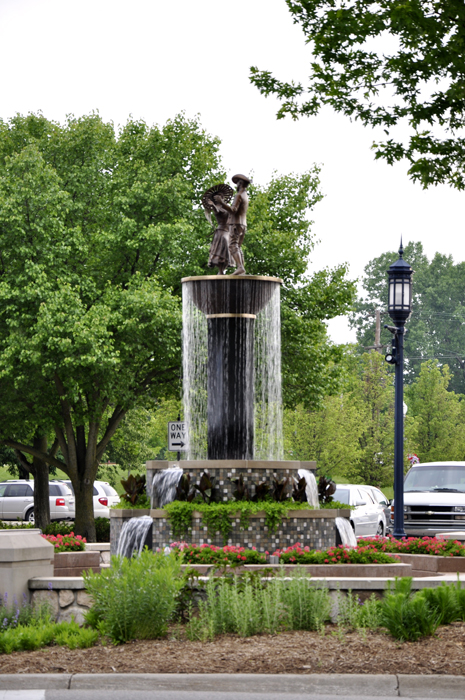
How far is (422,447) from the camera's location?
48750 mm

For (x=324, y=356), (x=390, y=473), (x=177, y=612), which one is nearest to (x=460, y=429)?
(x=390, y=473)

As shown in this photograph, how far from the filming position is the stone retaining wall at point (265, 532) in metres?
12.5

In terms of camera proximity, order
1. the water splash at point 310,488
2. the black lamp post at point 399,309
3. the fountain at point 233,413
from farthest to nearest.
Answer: the black lamp post at point 399,309 → the water splash at point 310,488 → the fountain at point 233,413

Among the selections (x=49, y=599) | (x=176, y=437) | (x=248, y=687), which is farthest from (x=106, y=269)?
(x=248, y=687)

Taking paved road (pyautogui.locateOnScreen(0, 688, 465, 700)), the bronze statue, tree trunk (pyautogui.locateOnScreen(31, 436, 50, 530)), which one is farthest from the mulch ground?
tree trunk (pyautogui.locateOnScreen(31, 436, 50, 530))

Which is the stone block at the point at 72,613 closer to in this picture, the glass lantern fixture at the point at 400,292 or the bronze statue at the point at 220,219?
the bronze statue at the point at 220,219

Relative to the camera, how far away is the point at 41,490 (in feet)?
100

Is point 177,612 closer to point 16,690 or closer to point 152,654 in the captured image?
point 152,654

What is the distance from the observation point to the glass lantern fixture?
18344 mm

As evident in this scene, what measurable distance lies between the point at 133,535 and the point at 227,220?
513 cm

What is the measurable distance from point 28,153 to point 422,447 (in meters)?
29.2

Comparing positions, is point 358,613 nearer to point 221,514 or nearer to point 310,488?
point 221,514

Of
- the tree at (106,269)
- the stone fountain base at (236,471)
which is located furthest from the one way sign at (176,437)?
the stone fountain base at (236,471)

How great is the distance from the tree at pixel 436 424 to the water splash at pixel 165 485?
1340 inches
